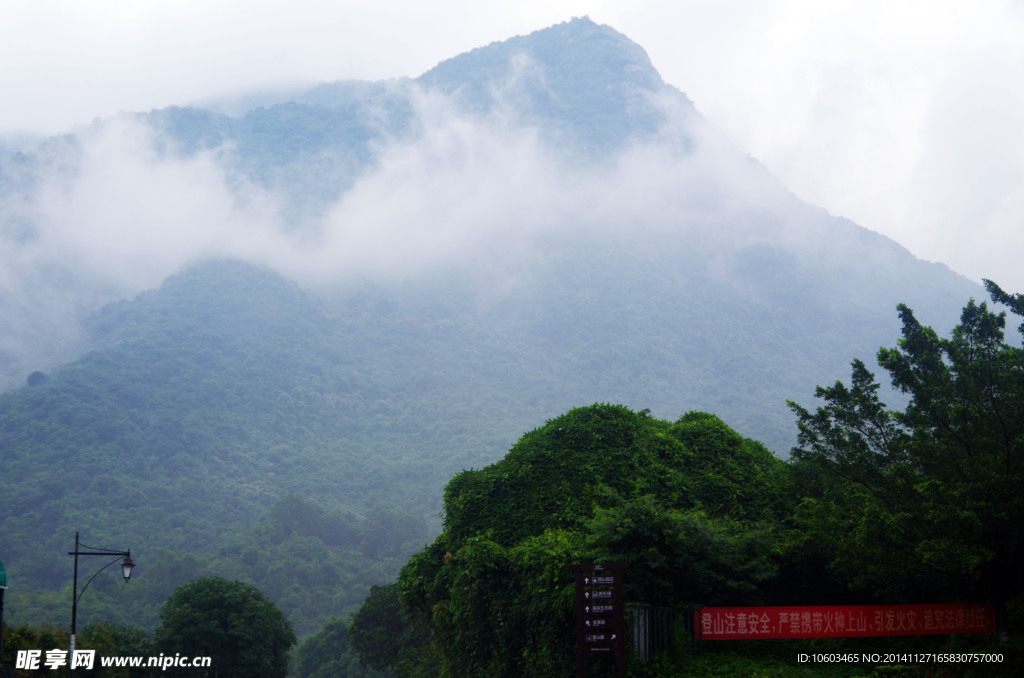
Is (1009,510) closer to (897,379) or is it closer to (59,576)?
(897,379)

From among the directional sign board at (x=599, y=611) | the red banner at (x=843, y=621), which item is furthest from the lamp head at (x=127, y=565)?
the red banner at (x=843, y=621)

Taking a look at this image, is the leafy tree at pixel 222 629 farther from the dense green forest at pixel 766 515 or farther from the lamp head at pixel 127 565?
the lamp head at pixel 127 565

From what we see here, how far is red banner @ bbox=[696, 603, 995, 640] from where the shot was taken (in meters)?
21.5

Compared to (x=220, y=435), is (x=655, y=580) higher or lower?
lower

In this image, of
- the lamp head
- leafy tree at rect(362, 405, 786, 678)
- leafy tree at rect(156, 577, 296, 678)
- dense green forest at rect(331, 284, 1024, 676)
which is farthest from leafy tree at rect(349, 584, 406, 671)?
the lamp head

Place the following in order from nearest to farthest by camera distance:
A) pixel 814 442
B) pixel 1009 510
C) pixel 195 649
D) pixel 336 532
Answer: pixel 1009 510
pixel 814 442
pixel 195 649
pixel 336 532

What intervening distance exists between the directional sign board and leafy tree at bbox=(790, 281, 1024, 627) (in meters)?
6.76

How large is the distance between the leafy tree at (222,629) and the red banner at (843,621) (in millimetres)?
29779

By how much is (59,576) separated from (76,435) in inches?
2033

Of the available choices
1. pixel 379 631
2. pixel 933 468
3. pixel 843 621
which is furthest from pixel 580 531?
pixel 379 631

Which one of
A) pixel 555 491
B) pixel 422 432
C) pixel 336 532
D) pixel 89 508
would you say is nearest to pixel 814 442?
pixel 555 491

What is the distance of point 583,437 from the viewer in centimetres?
3281

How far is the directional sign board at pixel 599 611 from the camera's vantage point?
19.4 metres

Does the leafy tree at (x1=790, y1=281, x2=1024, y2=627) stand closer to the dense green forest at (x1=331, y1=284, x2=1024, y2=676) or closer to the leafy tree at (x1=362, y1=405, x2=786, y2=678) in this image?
the dense green forest at (x1=331, y1=284, x2=1024, y2=676)
